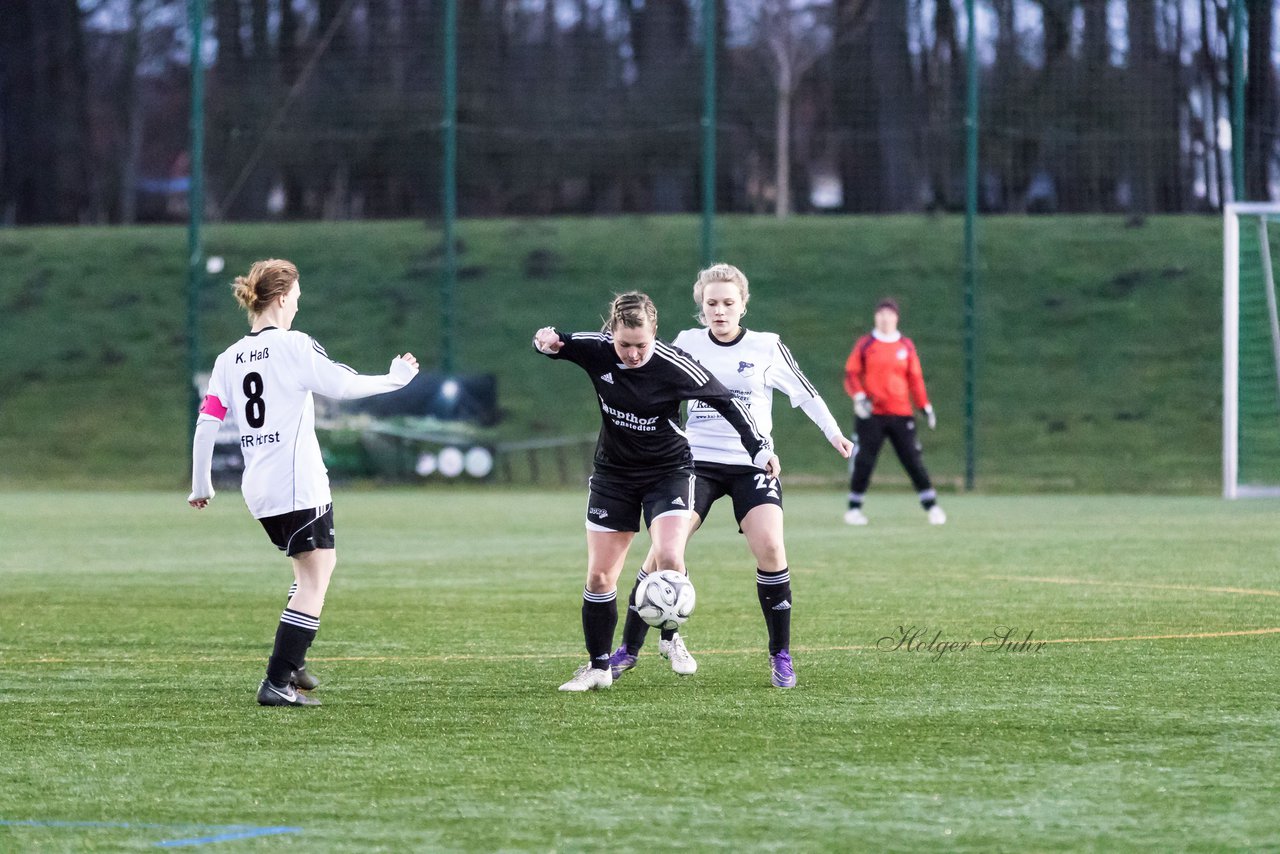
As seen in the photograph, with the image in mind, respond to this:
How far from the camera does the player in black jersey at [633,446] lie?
700 centimetres

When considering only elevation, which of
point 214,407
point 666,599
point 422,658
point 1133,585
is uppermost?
point 214,407

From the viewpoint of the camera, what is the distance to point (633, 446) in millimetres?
7137

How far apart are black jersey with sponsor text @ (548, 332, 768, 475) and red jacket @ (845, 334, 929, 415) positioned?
30.6 feet

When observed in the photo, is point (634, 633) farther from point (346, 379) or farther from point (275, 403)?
point (275, 403)

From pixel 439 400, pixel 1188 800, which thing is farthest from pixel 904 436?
pixel 1188 800

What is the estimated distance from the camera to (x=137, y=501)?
20766 millimetres

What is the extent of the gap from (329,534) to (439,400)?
16099 mm

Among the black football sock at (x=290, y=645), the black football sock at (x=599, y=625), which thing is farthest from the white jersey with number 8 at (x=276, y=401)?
the black football sock at (x=599, y=625)

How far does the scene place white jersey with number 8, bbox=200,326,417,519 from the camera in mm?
6770

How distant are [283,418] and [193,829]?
2.45 m

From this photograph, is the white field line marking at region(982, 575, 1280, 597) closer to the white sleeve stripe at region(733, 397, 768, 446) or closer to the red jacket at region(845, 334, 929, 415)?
the white sleeve stripe at region(733, 397, 768, 446)

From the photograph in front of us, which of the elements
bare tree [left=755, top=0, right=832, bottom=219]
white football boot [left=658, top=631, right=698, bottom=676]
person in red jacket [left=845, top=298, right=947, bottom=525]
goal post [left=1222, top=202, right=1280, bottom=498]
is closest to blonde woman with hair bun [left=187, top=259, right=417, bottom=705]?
white football boot [left=658, top=631, right=698, bottom=676]

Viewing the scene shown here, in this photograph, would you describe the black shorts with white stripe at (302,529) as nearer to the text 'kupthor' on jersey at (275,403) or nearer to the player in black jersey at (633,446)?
the text 'kupthor' on jersey at (275,403)

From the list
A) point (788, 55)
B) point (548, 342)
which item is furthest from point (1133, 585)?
point (788, 55)
